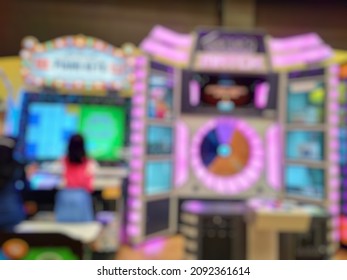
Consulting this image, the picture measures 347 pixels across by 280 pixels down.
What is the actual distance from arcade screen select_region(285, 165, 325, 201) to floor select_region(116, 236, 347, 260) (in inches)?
17.5

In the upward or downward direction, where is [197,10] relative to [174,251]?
upward

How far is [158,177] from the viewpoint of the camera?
3045 mm

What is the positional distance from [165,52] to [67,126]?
962 millimetres

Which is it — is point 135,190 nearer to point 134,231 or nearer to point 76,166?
point 134,231

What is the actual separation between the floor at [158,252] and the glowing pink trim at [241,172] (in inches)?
20.5

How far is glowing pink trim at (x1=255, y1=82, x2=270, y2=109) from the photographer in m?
3.09

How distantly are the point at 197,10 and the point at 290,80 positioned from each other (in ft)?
3.86

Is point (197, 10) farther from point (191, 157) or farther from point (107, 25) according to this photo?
point (191, 157)

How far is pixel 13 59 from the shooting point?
3.32 meters

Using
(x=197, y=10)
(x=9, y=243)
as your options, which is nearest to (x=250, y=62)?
(x=197, y=10)

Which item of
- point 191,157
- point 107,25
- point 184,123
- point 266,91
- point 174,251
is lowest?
point 174,251
